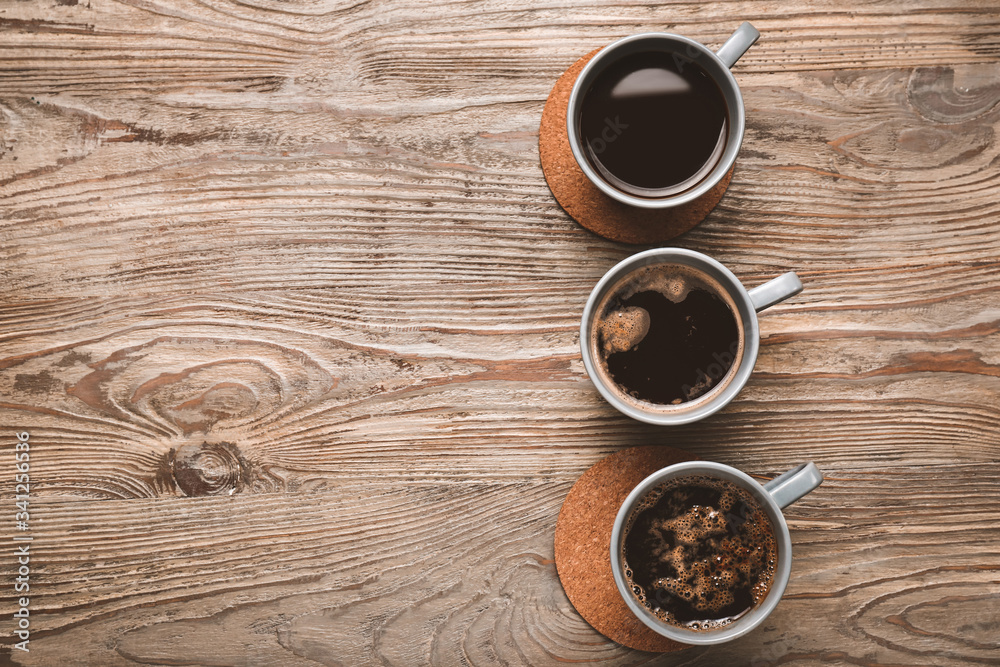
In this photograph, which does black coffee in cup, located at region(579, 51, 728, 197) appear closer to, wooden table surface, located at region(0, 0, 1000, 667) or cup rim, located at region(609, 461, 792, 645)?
wooden table surface, located at region(0, 0, 1000, 667)

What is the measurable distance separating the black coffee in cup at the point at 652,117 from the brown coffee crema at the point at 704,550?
0.47 m

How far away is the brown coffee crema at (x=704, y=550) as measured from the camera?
884 millimetres

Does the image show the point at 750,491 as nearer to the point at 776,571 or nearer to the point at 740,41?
the point at 776,571

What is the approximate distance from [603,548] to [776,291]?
46cm

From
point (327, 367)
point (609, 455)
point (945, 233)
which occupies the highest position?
point (327, 367)

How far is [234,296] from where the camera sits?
0.96m

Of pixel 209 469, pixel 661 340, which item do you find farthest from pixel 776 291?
pixel 209 469

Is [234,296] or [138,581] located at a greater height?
[234,296]

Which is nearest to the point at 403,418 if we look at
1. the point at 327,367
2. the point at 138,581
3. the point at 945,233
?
the point at 327,367

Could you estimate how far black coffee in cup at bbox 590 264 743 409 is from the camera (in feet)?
2.91

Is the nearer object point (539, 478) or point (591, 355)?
point (591, 355)

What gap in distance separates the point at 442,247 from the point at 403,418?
0.28m

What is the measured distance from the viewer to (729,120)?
871 mm

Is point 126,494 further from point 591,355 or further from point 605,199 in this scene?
point 605,199
